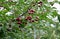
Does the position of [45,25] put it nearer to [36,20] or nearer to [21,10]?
[36,20]

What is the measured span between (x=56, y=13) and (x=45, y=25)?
117 millimetres

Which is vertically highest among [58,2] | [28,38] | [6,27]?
[58,2]

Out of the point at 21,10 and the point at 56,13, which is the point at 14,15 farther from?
the point at 56,13

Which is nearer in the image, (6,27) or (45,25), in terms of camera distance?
(6,27)

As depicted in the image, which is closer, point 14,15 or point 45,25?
point 14,15

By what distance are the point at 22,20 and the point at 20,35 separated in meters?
0.10

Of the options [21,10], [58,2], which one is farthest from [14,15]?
[58,2]

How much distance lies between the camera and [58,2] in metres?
1.45

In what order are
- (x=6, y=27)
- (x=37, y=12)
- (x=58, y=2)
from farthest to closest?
(x=58, y=2) → (x=37, y=12) → (x=6, y=27)

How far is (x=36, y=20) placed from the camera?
1.27 metres

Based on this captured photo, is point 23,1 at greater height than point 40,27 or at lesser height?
greater

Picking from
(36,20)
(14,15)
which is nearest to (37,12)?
(36,20)

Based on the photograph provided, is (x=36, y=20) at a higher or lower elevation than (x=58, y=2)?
lower

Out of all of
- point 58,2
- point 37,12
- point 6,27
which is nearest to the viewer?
point 6,27
